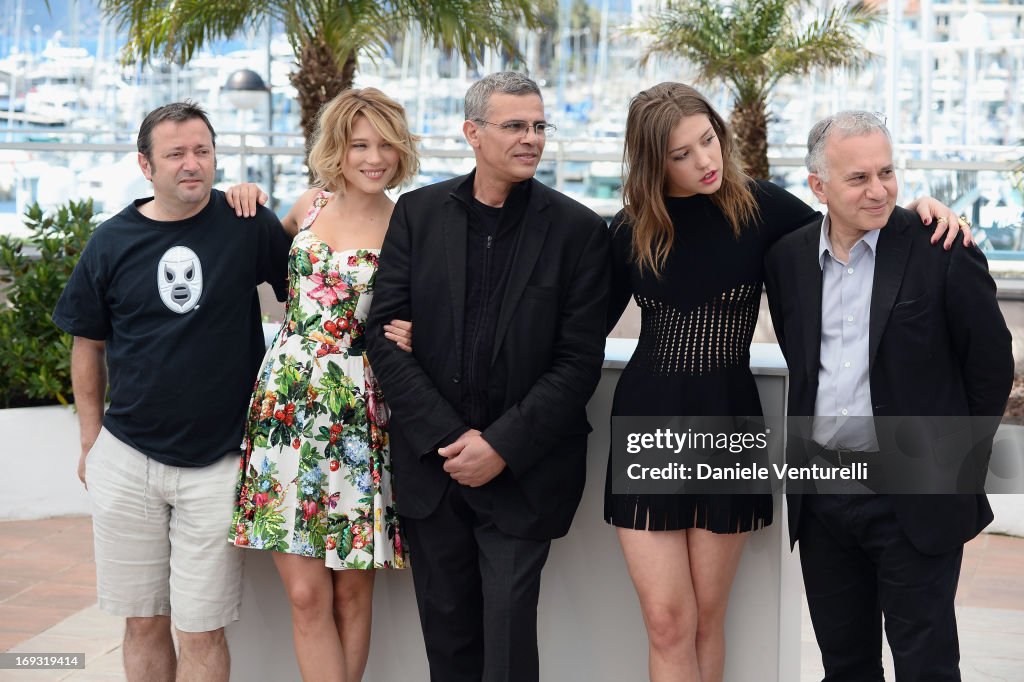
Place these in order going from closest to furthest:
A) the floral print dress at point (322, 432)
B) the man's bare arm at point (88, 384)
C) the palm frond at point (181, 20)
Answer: the floral print dress at point (322, 432) < the man's bare arm at point (88, 384) < the palm frond at point (181, 20)

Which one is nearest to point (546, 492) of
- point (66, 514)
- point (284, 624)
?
point (284, 624)

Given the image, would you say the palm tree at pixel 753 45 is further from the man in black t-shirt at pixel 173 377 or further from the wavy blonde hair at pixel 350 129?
the man in black t-shirt at pixel 173 377

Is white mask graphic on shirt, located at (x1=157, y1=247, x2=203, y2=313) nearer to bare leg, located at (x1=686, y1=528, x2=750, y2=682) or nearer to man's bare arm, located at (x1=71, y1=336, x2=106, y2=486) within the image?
man's bare arm, located at (x1=71, y1=336, x2=106, y2=486)

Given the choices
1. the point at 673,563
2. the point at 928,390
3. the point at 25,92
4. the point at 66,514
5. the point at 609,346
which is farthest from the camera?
the point at 25,92

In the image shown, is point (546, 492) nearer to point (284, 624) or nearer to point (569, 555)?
point (569, 555)

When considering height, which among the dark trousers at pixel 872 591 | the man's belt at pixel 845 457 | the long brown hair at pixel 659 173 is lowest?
the dark trousers at pixel 872 591

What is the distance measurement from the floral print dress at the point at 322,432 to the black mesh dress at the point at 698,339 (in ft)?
2.34

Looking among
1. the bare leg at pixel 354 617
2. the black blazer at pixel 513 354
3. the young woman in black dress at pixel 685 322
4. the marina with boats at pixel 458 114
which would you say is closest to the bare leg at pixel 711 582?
the young woman in black dress at pixel 685 322

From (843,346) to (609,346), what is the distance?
1029 mm

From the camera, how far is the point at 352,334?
3318mm

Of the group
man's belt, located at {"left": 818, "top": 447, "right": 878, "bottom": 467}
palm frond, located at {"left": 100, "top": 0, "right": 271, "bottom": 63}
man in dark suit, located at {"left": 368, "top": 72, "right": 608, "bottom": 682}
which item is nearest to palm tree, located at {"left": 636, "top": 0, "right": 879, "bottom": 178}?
palm frond, located at {"left": 100, "top": 0, "right": 271, "bottom": 63}

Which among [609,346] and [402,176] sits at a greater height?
[402,176]

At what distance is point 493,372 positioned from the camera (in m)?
3.13

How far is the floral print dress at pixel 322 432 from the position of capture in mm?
3279
